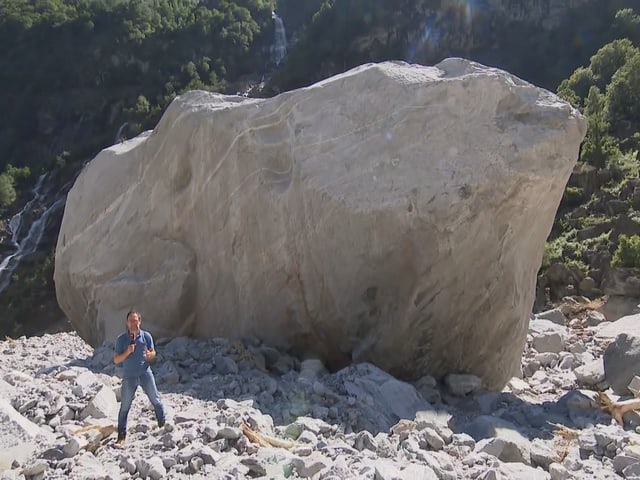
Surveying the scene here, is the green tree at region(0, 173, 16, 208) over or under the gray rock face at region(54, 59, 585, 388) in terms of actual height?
under

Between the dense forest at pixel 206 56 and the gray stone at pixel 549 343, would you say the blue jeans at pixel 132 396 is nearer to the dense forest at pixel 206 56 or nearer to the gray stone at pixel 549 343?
the gray stone at pixel 549 343

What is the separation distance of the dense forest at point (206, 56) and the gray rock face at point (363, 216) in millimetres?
30309

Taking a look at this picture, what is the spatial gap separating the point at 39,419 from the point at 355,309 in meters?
3.71

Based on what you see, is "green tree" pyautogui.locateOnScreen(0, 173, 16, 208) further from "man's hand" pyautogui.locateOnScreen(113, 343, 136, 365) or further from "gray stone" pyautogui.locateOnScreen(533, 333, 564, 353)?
"man's hand" pyautogui.locateOnScreen(113, 343, 136, 365)

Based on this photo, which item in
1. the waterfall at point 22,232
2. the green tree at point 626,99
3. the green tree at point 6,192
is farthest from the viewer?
the green tree at point 6,192

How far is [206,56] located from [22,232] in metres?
29.2

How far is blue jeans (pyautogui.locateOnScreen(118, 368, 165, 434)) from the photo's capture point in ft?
17.4

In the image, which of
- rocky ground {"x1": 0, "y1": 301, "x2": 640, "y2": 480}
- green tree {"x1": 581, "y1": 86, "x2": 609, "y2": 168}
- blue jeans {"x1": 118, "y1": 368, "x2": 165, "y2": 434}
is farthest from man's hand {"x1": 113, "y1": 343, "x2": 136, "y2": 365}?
green tree {"x1": 581, "y1": 86, "x2": 609, "y2": 168}

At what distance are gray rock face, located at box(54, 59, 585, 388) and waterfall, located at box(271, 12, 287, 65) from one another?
212ft

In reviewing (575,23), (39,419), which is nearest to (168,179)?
(39,419)

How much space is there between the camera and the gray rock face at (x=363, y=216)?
7410 mm

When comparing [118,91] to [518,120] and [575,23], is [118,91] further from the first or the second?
[518,120]

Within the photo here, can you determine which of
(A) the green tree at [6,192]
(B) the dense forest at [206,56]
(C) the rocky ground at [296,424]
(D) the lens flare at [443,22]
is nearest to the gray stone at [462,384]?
(C) the rocky ground at [296,424]

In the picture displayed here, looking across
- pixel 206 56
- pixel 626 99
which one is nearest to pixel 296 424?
pixel 626 99
